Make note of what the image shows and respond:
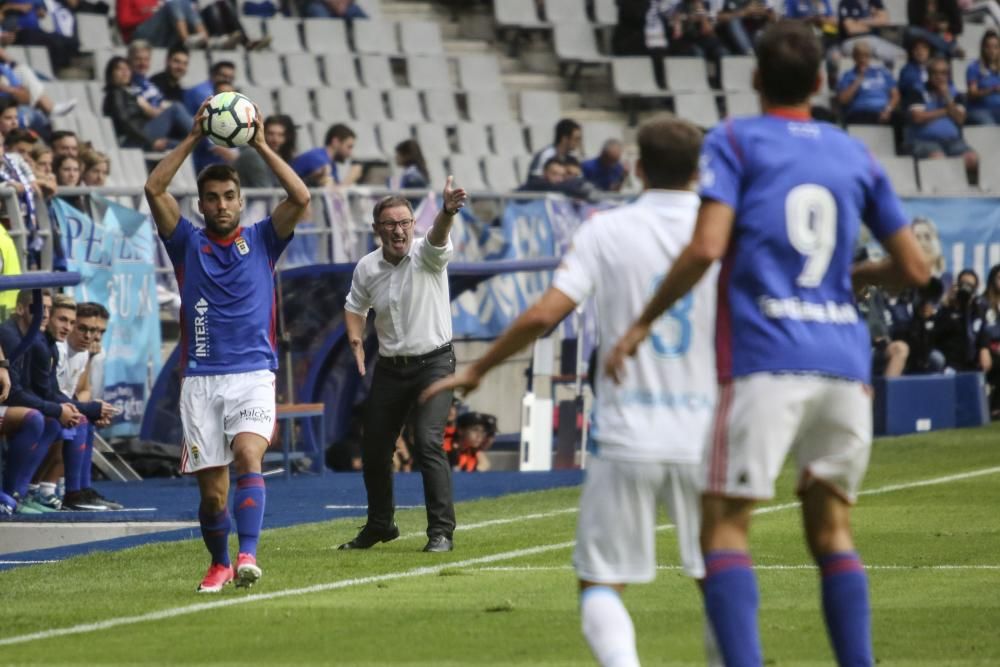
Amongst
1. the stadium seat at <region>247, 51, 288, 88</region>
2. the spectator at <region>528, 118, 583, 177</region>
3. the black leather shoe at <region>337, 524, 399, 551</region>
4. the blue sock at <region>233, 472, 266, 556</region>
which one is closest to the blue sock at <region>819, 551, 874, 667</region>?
the blue sock at <region>233, 472, 266, 556</region>

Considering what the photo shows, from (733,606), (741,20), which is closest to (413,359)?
(733,606)

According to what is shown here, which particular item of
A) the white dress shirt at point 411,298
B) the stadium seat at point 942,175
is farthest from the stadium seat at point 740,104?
the white dress shirt at point 411,298

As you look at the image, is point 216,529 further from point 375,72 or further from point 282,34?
point 375,72

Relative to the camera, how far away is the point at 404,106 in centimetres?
2589

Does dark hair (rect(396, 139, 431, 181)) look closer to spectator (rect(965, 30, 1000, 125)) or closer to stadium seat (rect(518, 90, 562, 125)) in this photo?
stadium seat (rect(518, 90, 562, 125))

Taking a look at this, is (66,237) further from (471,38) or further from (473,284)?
(471,38)

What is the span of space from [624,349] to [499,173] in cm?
1977

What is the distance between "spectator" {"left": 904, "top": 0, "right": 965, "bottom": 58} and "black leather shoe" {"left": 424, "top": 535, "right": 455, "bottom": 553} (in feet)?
66.2

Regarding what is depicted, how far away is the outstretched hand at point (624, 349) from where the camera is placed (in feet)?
19.4

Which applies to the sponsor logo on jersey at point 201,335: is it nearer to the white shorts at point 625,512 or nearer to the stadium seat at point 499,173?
the white shorts at point 625,512

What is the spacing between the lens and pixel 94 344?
15352 millimetres

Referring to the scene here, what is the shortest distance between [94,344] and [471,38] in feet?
47.6

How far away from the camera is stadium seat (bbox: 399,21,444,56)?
88.7ft

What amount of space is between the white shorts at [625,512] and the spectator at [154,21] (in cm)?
1750
